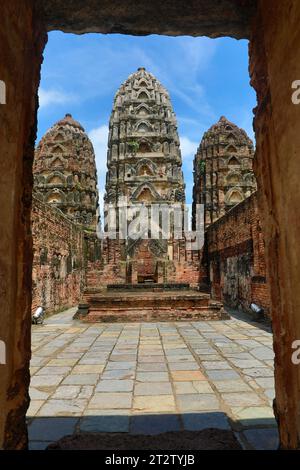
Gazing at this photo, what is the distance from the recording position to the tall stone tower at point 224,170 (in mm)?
26469

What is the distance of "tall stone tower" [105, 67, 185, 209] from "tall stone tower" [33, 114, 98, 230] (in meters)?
2.00

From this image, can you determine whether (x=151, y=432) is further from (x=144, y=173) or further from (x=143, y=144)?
(x=143, y=144)

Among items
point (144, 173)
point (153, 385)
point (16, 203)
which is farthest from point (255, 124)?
point (144, 173)

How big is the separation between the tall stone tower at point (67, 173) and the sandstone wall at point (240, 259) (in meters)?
13.4

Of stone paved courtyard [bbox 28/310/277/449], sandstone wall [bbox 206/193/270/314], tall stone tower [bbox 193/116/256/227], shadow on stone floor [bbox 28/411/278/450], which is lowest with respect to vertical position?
stone paved courtyard [bbox 28/310/277/449]

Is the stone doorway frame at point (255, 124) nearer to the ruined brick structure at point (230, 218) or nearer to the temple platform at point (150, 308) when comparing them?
the ruined brick structure at point (230, 218)

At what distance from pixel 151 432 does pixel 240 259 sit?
377 inches

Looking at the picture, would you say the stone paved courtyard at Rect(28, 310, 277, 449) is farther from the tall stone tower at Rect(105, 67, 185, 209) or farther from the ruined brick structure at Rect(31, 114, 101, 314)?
the tall stone tower at Rect(105, 67, 185, 209)

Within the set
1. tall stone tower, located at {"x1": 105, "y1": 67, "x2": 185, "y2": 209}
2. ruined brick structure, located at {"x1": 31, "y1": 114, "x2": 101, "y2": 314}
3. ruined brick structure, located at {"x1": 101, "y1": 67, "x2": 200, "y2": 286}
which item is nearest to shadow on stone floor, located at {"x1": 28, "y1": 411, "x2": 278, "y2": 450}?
ruined brick structure, located at {"x1": 31, "y1": 114, "x2": 101, "y2": 314}

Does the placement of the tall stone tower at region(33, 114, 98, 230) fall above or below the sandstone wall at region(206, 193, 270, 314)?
above

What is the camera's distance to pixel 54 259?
12.6m

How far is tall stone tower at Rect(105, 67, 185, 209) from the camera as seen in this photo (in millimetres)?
25062

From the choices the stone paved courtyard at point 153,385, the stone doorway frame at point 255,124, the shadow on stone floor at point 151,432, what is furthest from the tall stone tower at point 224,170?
the stone doorway frame at point 255,124
